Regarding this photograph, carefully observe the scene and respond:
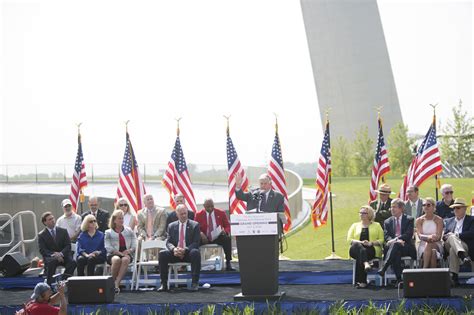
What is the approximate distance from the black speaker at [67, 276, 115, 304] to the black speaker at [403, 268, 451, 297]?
379cm

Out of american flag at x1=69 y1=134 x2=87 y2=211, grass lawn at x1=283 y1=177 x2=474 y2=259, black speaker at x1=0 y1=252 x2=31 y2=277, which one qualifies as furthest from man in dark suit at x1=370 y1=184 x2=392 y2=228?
grass lawn at x1=283 y1=177 x2=474 y2=259

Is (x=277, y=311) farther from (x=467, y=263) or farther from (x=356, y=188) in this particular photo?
(x=356, y=188)

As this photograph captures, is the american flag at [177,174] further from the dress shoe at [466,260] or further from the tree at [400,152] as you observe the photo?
the tree at [400,152]

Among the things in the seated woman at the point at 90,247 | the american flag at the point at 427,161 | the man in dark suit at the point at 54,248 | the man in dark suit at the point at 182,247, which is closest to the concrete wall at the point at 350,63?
the american flag at the point at 427,161

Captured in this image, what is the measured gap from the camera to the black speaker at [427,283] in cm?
1131

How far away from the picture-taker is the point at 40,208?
103ft

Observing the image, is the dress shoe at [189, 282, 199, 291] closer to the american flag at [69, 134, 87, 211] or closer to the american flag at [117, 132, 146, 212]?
the american flag at [117, 132, 146, 212]

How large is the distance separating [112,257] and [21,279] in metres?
2.21

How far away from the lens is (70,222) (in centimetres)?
1584

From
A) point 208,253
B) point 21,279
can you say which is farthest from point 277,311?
point 208,253

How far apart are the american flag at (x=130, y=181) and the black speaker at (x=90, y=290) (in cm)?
588

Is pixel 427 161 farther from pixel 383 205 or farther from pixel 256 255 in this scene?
pixel 256 255

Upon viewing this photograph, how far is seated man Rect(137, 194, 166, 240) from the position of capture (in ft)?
49.7

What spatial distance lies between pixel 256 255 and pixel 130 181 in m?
6.59
